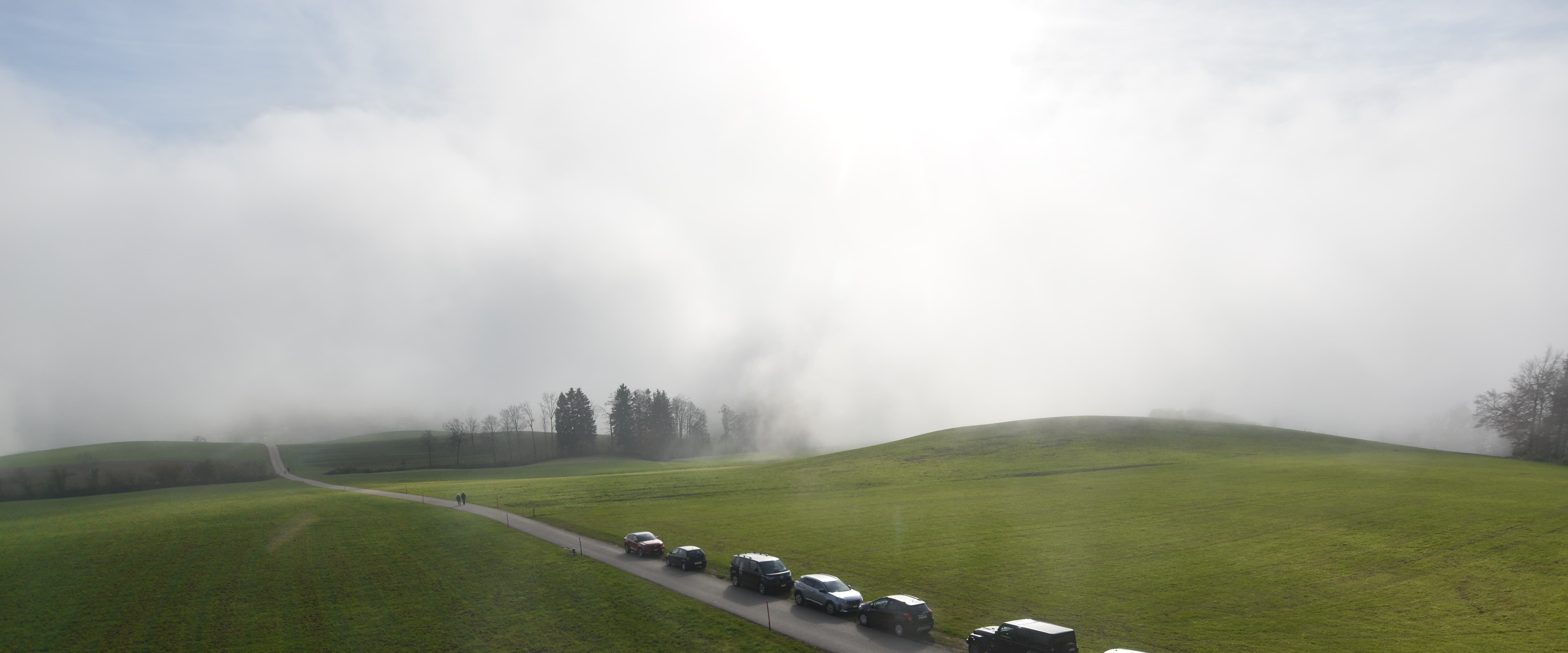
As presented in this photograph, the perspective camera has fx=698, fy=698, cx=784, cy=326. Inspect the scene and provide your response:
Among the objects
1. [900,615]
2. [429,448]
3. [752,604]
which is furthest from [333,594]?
[429,448]

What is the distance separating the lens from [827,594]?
31688mm

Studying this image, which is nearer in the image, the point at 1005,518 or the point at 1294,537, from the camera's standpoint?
the point at 1294,537

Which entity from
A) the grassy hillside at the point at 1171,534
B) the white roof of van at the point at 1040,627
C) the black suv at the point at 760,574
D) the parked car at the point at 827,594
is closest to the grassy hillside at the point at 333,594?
the black suv at the point at 760,574

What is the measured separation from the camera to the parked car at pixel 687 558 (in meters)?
41.1

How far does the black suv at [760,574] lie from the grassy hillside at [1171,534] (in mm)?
4581

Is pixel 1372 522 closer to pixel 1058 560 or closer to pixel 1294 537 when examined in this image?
pixel 1294 537

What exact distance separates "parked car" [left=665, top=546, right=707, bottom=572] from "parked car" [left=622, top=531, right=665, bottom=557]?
12.0 ft

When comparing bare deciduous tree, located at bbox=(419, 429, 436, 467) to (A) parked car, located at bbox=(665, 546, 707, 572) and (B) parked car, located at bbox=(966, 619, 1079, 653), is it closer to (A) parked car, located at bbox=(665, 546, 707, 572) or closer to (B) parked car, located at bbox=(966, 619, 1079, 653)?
(A) parked car, located at bbox=(665, 546, 707, 572)

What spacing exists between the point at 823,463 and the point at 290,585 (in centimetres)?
7714

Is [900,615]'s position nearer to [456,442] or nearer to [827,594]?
[827,594]

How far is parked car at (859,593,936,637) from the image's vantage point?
27922 mm

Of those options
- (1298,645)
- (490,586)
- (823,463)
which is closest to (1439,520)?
(1298,645)

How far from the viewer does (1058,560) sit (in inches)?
1638

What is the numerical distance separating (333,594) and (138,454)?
164 meters
